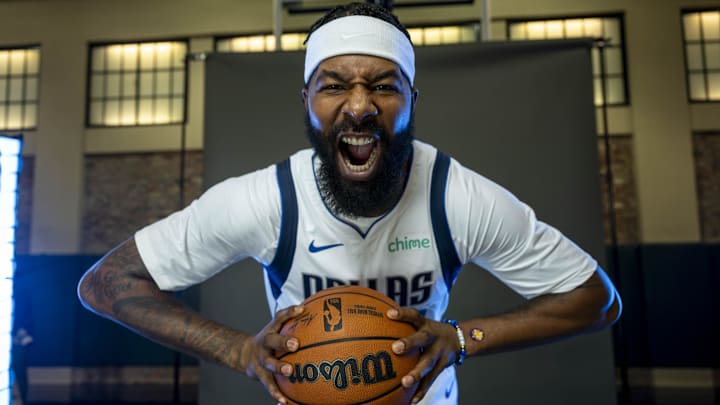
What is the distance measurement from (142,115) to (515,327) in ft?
21.3

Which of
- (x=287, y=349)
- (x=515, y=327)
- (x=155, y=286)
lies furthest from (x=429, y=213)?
(x=155, y=286)

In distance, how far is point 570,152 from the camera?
9.40 ft

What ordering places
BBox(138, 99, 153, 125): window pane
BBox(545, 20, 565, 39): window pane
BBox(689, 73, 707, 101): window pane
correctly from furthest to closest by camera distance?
BBox(138, 99, 153, 125): window pane < BBox(545, 20, 565, 39): window pane < BBox(689, 73, 707, 101): window pane

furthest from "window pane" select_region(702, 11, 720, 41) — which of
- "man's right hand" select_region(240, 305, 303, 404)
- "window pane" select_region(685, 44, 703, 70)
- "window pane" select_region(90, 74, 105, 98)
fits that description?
"window pane" select_region(90, 74, 105, 98)

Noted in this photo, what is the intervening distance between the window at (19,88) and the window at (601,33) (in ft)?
19.6

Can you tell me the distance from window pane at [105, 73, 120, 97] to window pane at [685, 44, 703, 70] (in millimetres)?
6851

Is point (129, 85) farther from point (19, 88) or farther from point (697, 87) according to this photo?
point (697, 87)

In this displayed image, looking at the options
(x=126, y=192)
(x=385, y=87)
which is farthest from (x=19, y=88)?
(x=385, y=87)

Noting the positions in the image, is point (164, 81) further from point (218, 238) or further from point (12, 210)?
point (218, 238)

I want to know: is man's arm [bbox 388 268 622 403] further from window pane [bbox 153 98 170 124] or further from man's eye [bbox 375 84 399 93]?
window pane [bbox 153 98 170 124]

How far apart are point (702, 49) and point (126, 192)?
6.98m

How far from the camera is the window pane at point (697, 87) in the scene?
6.11m

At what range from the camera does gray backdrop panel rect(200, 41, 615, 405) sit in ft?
9.29

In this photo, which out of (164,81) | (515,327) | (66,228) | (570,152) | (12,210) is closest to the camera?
(515,327)
